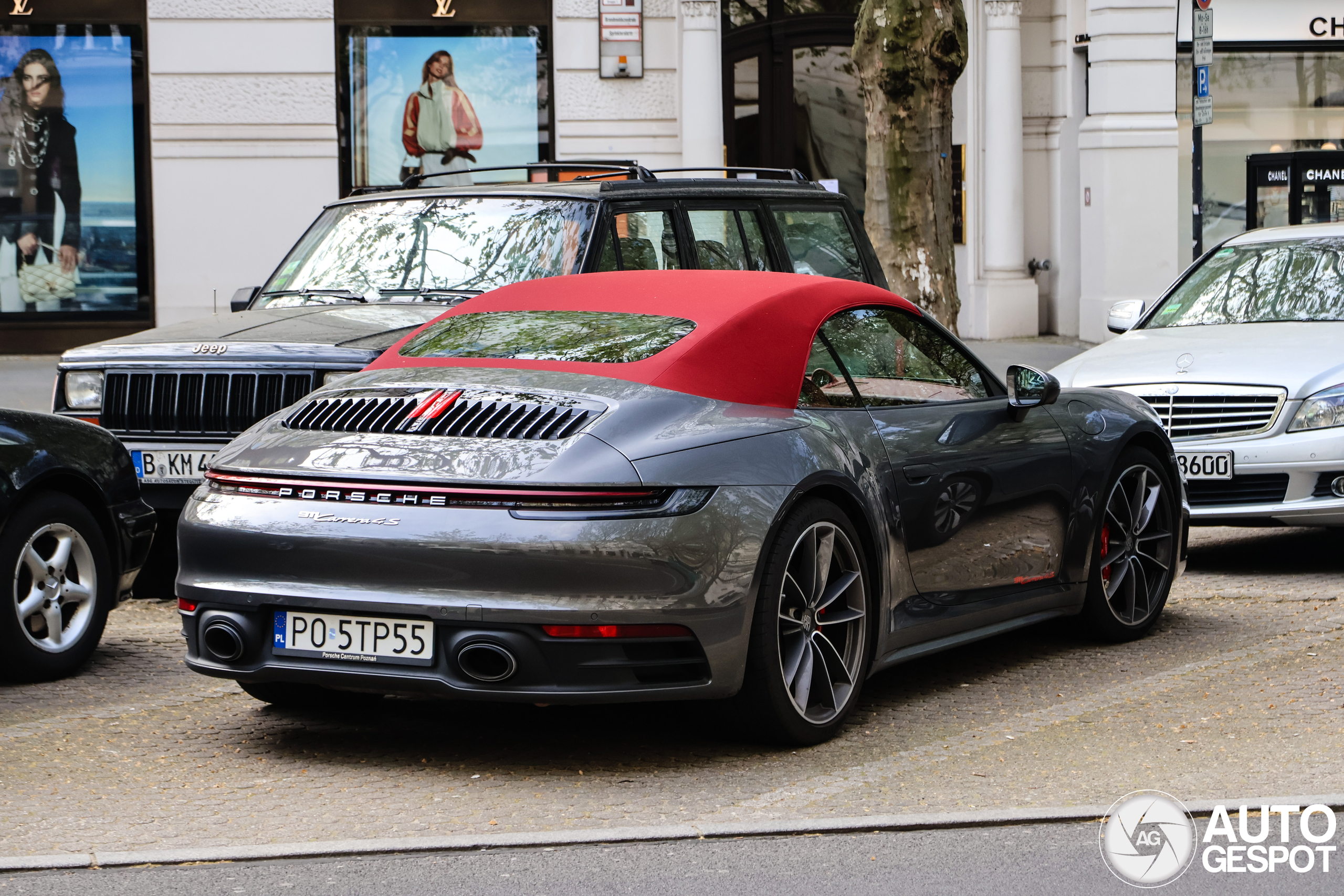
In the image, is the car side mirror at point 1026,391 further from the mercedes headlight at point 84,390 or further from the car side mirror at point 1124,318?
the mercedes headlight at point 84,390

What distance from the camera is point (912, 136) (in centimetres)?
1315

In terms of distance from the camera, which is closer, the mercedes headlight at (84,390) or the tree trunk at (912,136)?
the mercedes headlight at (84,390)

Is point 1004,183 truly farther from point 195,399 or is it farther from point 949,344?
point 949,344

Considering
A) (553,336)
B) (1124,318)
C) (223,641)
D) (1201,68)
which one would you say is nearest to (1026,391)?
(553,336)

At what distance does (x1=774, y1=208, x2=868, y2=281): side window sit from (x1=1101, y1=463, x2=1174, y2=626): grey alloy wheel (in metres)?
2.45

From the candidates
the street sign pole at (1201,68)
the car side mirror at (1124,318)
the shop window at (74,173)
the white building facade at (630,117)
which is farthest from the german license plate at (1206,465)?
the shop window at (74,173)

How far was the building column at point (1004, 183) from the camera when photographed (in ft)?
69.3

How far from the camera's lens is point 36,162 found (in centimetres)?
1970

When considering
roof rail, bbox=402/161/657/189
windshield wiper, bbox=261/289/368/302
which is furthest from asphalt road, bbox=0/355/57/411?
windshield wiper, bbox=261/289/368/302

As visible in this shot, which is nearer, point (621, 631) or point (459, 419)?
point (621, 631)

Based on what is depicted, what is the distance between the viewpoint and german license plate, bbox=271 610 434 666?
4926 millimetres

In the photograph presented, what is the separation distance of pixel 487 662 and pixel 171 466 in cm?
342

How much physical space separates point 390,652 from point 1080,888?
6.37 ft

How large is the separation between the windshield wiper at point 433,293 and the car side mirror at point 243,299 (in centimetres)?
84
